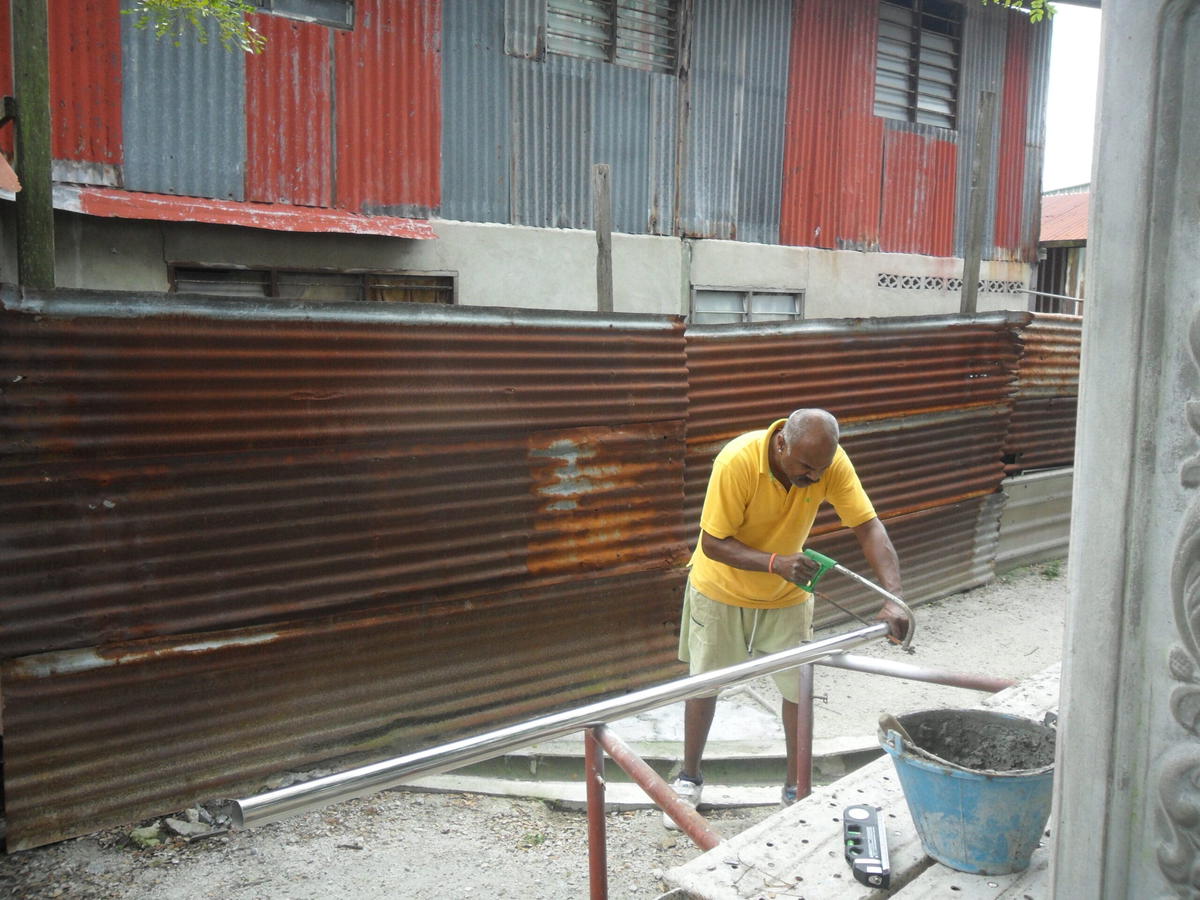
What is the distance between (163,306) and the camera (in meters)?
3.63

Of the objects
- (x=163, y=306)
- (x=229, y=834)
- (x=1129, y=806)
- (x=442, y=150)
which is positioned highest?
(x=442, y=150)

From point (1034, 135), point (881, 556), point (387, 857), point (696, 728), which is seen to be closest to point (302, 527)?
point (387, 857)

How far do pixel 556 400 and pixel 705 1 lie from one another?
677 centimetres

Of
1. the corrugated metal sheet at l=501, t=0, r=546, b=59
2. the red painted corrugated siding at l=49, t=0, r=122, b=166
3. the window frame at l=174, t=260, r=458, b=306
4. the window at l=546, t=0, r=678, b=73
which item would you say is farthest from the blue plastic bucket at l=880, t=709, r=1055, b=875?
the window at l=546, t=0, r=678, b=73

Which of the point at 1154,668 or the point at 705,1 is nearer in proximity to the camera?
the point at 1154,668

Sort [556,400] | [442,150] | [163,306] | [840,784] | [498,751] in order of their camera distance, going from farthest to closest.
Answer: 1. [442,150]
2. [556,400]
3. [163,306]
4. [840,784]
5. [498,751]

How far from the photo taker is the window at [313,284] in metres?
7.09

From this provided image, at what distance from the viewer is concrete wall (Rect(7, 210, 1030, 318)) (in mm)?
6754

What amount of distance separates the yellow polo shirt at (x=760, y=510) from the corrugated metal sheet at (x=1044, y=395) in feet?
15.8

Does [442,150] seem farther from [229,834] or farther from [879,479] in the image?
[229,834]

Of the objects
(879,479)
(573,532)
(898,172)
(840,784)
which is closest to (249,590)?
(573,532)

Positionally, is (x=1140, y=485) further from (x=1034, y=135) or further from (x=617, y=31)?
(x=1034, y=135)

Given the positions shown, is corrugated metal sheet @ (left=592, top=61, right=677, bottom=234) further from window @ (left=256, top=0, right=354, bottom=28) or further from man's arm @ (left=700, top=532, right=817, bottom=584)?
man's arm @ (left=700, top=532, right=817, bottom=584)

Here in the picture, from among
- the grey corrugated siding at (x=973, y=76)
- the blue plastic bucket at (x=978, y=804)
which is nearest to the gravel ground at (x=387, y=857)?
the blue plastic bucket at (x=978, y=804)
